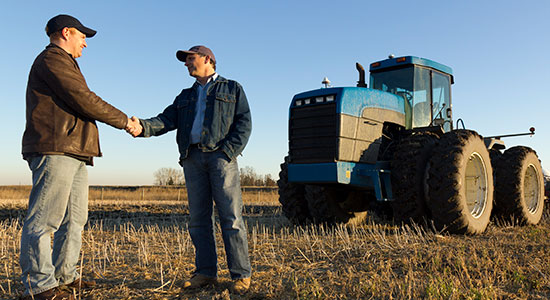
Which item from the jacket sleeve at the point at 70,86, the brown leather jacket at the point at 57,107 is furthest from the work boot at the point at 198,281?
the jacket sleeve at the point at 70,86

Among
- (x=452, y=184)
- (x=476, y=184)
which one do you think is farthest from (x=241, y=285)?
(x=476, y=184)

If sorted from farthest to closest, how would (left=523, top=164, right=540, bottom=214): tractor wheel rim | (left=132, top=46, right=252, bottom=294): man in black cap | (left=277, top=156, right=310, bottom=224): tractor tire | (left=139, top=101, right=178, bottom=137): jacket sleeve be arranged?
(left=523, top=164, right=540, bottom=214): tractor wheel rim, (left=277, top=156, right=310, bottom=224): tractor tire, (left=139, top=101, right=178, bottom=137): jacket sleeve, (left=132, top=46, right=252, bottom=294): man in black cap

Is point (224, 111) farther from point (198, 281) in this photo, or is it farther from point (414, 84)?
point (414, 84)

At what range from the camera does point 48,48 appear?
3602mm

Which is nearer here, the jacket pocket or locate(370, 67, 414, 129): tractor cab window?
the jacket pocket

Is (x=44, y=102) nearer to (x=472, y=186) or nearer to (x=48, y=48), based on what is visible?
(x=48, y=48)

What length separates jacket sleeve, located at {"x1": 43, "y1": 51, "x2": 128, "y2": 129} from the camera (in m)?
3.46

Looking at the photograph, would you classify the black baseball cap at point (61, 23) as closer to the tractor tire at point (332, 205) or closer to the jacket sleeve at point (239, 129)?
the jacket sleeve at point (239, 129)

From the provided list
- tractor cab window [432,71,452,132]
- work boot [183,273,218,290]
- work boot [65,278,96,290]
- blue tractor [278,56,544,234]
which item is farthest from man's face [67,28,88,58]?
tractor cab window [432,71,452,132]

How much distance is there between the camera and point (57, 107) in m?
3.51

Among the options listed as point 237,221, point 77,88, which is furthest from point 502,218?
point 77,88

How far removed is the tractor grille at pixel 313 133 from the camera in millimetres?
6762

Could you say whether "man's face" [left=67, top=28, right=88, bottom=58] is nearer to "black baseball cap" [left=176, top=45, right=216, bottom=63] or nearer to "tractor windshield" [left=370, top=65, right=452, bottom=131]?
"black baseball cap" [left=176, top=45, right=216, bottom=63]

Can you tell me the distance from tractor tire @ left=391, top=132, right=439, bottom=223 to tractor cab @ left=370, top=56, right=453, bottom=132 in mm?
1217
